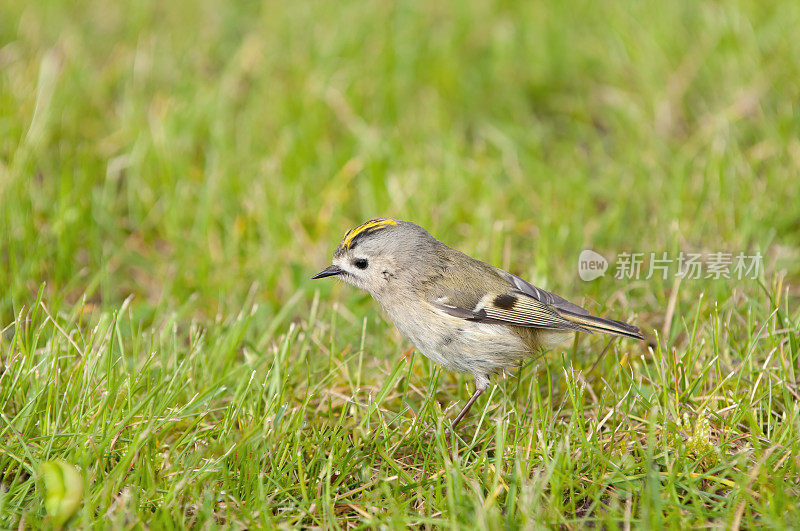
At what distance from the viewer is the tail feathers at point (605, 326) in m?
2.73

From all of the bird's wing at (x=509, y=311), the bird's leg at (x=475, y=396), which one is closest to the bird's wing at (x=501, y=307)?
the bird's wing at (x=509, y=311)

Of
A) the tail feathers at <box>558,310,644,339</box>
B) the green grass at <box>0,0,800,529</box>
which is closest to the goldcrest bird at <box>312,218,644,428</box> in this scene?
the tail feathers at <box>558,310,644,339</box>

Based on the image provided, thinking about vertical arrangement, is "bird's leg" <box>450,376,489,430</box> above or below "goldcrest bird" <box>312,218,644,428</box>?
below

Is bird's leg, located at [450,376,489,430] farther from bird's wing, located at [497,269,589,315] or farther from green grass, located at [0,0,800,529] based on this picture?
bird's wing, located at [497,269,589,315]

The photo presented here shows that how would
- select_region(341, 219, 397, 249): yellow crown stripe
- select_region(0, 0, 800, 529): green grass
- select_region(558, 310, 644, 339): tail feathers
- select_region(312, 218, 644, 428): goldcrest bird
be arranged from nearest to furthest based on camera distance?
select_region(0, 0, 800, 529): green grass < select_region(558, 310, 644, 339): tail feathers < select_region(312, 218, 644, 428): goldcrest bird < select_region(341, 219, 397, 249): yellow crown stripe

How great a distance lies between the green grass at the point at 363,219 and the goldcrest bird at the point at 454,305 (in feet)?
0.52

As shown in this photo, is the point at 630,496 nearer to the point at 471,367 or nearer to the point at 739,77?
the point at 471,367

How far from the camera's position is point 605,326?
276 cm

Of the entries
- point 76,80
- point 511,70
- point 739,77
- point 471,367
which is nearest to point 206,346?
point 471,367

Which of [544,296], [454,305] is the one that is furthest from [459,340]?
[544,296]

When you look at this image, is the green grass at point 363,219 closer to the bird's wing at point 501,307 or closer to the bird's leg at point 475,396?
the bird's leg at point 475,396

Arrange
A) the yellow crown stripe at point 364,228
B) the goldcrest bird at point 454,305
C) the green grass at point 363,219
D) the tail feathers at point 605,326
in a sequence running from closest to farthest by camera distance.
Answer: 1. the green grass at point 363,219
2. the tail feathers at point 605,326
3. the goldcrest bird at point 454,305
4. the yellow crown stripe at point 364,228

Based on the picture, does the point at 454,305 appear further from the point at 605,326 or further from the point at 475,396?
the point at 605,326

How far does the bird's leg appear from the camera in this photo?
2854 millimetres
